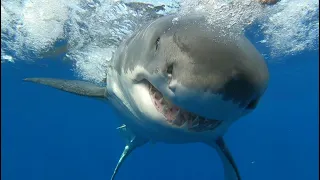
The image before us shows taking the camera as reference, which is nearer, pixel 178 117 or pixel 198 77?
pixel 198 77

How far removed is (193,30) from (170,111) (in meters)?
0.75

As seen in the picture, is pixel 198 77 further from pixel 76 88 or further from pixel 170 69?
pixel 76 88

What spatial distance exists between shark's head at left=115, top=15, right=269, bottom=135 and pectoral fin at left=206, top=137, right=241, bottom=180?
2.11 metres

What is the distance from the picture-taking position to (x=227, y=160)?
17.6 feet

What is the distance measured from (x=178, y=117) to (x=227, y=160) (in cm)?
285

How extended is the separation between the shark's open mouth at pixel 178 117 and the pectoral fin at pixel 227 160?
2181 millimetres

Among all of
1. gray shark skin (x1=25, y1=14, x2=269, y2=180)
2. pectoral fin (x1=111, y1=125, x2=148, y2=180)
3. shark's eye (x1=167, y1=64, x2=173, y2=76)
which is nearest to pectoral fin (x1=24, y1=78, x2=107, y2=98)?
pectoral fin (x1=111, y1=125, x2=148, y2=180)

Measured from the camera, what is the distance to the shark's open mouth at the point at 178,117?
9.29ft

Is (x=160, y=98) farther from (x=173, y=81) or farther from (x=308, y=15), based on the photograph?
(x=308, y=15)

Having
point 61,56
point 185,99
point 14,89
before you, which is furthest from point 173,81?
point 14,89

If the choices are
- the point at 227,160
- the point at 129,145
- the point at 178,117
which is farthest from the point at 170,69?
the point at 129,145

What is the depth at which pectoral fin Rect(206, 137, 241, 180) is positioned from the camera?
508 centimetres

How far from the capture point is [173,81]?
235 centimetres

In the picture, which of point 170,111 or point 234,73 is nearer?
point 234,73
